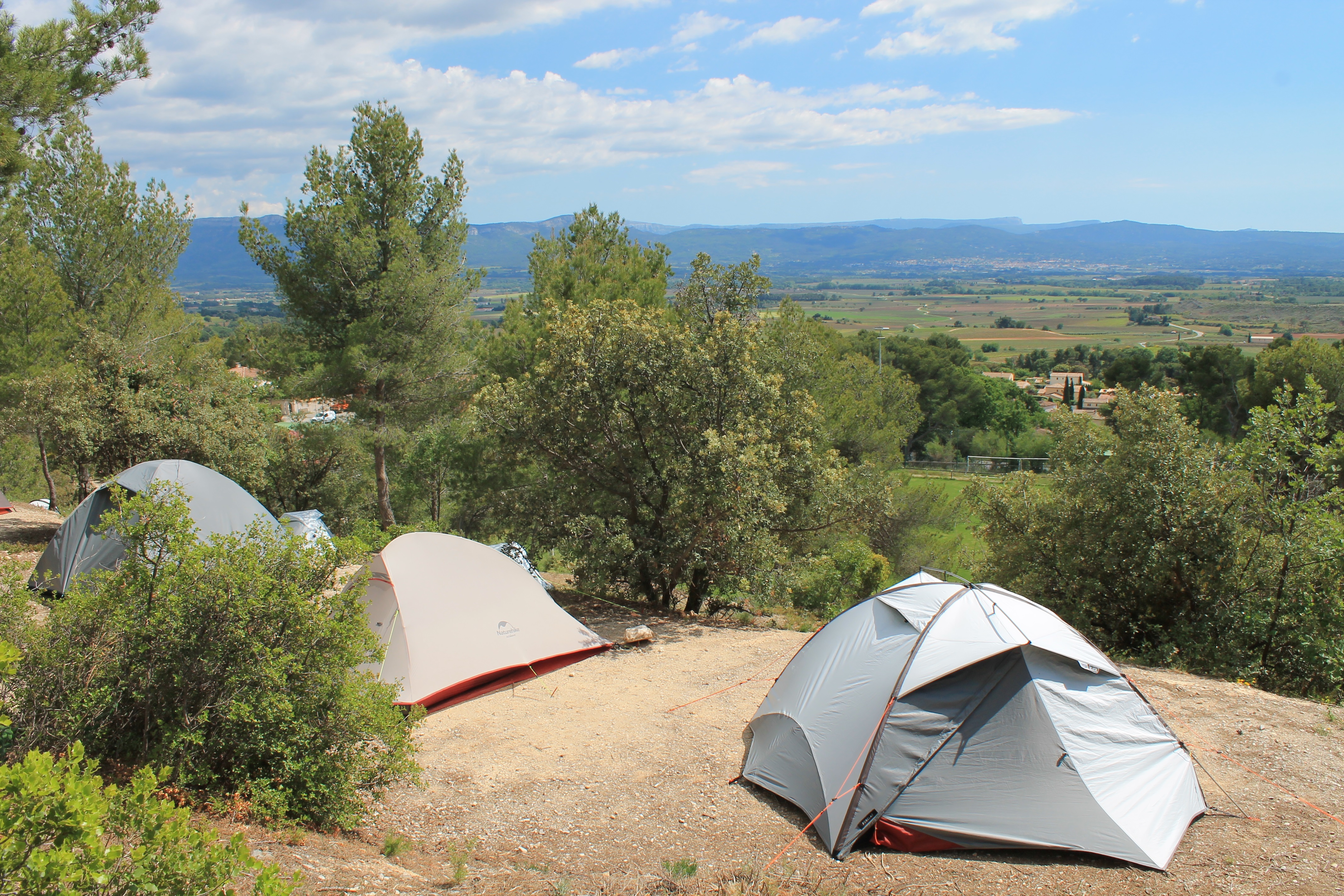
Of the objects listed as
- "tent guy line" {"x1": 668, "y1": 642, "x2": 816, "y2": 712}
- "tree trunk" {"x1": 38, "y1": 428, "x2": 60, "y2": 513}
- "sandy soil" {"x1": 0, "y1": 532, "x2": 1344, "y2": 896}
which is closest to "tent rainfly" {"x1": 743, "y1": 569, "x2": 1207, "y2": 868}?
"sandy soil" {"x1": 0, "y1": 532, "x2": 1344, "y2": 896}

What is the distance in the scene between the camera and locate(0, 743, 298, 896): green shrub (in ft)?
9.55

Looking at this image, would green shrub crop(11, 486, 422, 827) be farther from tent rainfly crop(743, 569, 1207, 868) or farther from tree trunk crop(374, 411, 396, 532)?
tree trunk crop(374, 411, 396, 532)

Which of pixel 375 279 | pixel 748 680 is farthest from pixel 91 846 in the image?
pixel 375 279

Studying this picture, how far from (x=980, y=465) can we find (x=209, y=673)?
45.8 meters

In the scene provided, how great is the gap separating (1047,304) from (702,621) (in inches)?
8042

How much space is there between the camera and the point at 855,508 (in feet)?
45.1

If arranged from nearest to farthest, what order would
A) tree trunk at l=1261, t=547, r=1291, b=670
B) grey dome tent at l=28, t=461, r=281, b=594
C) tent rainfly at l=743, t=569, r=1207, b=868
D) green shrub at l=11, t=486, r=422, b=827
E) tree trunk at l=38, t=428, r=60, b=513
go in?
green shrub at l=11, t=486, r=422, b=827 → tent rainfly at l=743, t=569, r=1207, b=868 → tree trunk at l=1261, t=547, r=1291, b=670 → grey dome tent at l=28, t=461, r=281, b=594 → tree trunk at l=38, t=428, r=60, b=513

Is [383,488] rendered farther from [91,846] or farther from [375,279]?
A: [91,846]

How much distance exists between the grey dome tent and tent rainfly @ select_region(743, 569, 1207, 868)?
328 inches

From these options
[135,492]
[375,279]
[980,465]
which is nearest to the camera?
[135,492]

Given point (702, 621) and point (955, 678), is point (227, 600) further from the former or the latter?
point (702, 621)

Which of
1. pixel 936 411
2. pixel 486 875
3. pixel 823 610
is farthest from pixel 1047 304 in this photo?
pixel 486 875

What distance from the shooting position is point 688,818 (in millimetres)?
6441

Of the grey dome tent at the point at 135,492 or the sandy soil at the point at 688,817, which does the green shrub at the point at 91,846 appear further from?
the grey dome tent at the point at 135,492
